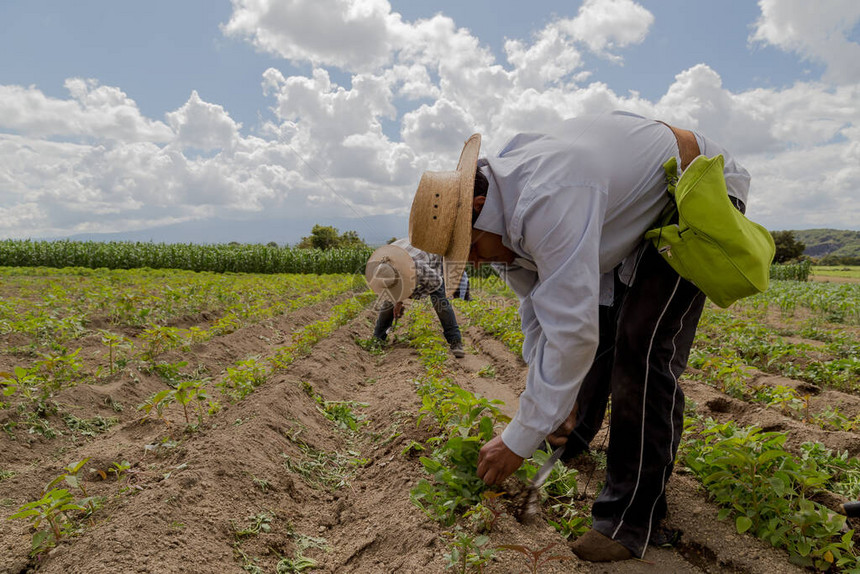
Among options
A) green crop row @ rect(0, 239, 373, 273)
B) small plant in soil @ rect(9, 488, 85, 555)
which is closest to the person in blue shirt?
small plant in soil @ rect(9, 488, 85, 555)

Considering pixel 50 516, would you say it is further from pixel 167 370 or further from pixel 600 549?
pixel 167 370

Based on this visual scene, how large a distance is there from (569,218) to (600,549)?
1.36 m

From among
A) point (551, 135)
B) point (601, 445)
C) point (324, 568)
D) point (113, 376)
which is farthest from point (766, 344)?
point (113, 376)

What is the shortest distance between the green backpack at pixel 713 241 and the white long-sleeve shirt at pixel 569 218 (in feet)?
0.59

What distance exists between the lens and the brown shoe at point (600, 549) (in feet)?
7.09

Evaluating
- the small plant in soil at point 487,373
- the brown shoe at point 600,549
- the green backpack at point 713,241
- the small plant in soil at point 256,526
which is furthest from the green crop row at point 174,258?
the green backpack at point 713,241

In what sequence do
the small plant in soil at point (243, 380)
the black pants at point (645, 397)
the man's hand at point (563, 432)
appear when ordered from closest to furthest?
the black pants at point (645, 397) → the man's hand at point (563, 432) → the small plant in soil at point (243, 380)

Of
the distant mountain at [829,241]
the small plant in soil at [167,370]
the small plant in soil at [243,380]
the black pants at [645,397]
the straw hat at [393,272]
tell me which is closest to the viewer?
the black pants at [645,397]

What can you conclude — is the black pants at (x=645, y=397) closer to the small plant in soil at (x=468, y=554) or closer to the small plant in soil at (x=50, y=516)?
the small plant in soil at (x=468, y=554)

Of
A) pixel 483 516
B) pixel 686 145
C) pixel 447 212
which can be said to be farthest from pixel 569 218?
pixel 483 516

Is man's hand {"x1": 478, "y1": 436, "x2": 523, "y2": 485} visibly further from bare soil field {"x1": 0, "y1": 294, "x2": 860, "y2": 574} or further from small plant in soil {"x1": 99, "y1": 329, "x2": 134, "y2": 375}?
small plant in soil {"x1": 99, "y1": 329, "x2": 134, "y2": 375}

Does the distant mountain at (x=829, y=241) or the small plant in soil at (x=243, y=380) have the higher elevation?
the distant mountain at (x=829, y=241)

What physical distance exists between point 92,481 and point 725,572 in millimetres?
3180

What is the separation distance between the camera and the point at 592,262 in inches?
68.7
